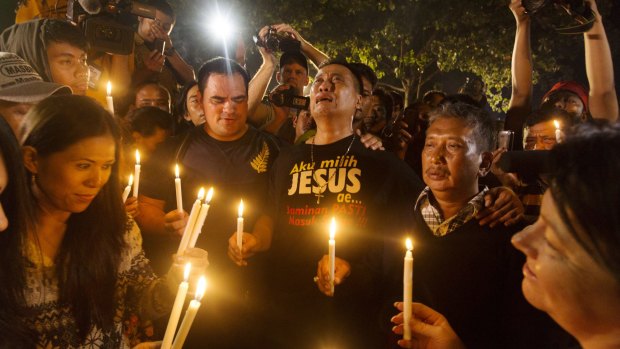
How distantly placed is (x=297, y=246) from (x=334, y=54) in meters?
15.3

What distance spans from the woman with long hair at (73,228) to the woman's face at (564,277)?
5.73ft

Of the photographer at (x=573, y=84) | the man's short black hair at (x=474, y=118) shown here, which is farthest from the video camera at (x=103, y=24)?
the photographer at (x=573, y=84)

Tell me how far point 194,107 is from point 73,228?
2811 millimetres

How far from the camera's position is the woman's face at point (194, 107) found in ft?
15.7

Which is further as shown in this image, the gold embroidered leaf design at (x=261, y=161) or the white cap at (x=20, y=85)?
the gold embroidered leaf design at (x=261, y=161)

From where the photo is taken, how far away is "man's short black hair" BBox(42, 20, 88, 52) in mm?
3352

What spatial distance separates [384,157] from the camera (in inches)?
137

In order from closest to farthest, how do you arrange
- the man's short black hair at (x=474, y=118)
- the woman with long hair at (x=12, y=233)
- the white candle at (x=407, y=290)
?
the white candle at (x=407, y=290) → the woman with long hair at (x=12, y=233) → the man's short black hair at (x=474, y=118)

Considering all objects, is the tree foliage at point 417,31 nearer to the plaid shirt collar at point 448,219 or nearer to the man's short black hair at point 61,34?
the man's short black hair at point 61,34

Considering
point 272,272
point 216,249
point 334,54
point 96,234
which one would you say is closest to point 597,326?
point 96,234

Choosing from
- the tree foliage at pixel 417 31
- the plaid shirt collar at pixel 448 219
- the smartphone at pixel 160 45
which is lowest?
the plaid shirt collar at pixel 448 219

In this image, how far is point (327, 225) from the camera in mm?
3271

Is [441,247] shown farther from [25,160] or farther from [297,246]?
[25,160]

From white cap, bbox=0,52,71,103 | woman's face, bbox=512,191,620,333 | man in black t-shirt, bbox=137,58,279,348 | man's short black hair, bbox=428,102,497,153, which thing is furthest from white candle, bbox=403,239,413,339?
man in black t-shirt, bbox=137,58,279,348
